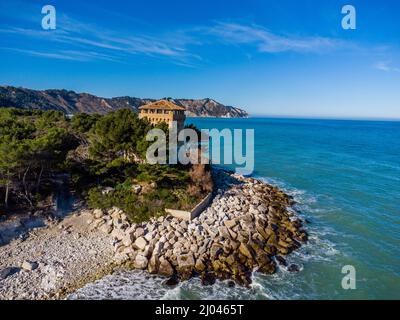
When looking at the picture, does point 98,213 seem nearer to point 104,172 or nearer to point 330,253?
point 104,172

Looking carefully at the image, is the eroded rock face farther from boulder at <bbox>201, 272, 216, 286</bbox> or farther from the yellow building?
the yellow building

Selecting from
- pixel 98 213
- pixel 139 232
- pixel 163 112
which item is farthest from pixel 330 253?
pixel 163 112

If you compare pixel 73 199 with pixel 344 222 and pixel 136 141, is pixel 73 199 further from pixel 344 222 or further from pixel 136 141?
pixel 344 222

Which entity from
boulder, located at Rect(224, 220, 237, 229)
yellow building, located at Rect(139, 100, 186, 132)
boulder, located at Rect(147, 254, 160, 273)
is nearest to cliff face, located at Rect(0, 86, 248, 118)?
yellow building, located at Rect(139, 100, 186, 132)

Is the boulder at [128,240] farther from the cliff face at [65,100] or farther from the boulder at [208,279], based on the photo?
the cliff face at [65,100]

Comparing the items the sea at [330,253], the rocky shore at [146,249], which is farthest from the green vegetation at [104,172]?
the sea at [330,253]

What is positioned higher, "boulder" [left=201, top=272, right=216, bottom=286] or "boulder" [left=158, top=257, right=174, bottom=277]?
"boulder" [left=158, top=257, right=174, bottom=277]
